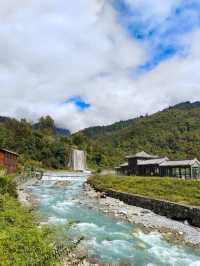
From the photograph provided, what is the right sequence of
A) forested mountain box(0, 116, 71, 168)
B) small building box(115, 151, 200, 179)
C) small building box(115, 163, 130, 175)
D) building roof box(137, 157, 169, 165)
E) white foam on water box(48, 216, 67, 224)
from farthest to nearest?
1. forested mountain box(0, 116, 71, 168)
2. small building box(115, 163, 130, 175)
3. building roof box(137, 157, 169, 165)
4. small building box(115, 151, 200, 179)
5. white foam on water box(48, 216, 67, 224)

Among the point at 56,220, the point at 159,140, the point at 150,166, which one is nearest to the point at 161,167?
the point at 150,166

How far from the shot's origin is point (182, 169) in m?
45.2

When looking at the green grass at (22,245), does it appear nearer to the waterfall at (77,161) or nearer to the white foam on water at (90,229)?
the white foam on water at (90,229)

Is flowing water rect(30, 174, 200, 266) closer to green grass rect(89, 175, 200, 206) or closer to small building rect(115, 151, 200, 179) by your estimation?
green grass rect(89, 175, 200, 206)

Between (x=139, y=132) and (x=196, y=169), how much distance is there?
94278 millimetres

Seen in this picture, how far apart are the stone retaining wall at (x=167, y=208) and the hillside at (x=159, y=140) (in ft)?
198

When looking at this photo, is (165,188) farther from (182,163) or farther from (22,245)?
(22,245)

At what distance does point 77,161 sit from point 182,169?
50400mm

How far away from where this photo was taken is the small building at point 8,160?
4569cm

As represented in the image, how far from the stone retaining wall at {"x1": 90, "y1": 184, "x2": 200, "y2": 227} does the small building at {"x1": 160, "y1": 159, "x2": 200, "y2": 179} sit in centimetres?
1549

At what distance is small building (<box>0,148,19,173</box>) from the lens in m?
45.7

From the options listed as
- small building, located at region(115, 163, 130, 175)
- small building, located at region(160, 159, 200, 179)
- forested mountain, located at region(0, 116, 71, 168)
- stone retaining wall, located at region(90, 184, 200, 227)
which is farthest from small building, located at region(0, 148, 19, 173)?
forested mountain, located at region(0, 116, 71, 168)

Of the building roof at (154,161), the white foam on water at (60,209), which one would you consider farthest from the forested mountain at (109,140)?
the white foam on water at (60,209)

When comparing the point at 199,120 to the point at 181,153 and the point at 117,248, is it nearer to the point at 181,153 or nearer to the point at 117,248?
the point at 181,153
